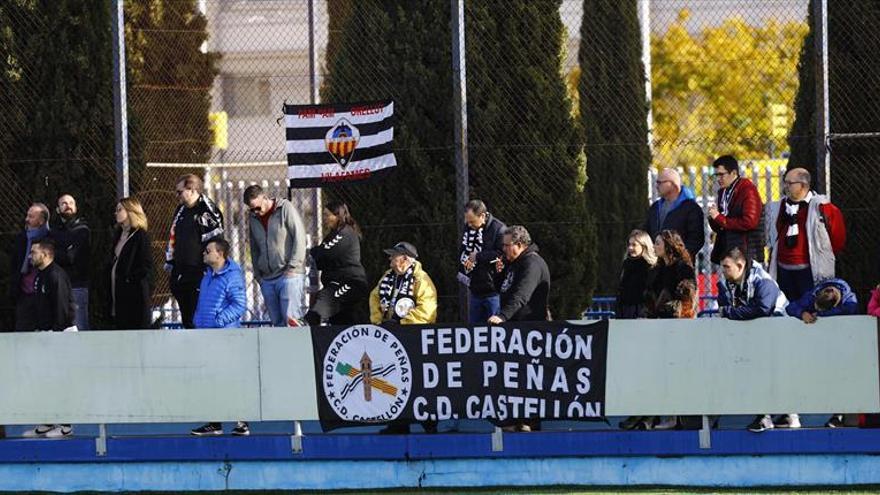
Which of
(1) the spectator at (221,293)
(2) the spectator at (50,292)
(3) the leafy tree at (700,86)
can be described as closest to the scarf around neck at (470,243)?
(1) the spectator at (221,293)

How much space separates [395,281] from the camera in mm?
12648

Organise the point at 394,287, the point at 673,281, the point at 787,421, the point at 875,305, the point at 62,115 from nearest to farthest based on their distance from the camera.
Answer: the point at 875,305 < the point at 787,421 < the point at 673,281 < the point at 394,287 < the point at 62,115

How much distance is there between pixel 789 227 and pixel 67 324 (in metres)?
5.82

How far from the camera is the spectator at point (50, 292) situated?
13195 millimetres

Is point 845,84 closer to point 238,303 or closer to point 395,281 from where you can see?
point 395,281

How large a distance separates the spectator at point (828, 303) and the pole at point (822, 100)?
1.68m

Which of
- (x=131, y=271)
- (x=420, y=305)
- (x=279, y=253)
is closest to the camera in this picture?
(x=420, y=305)

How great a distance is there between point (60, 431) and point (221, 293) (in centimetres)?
165

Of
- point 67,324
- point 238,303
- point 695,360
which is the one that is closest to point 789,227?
point 695,360

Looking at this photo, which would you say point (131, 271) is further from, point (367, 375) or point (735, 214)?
point (735, 214)

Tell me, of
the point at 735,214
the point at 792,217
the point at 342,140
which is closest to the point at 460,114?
the point at 342,140

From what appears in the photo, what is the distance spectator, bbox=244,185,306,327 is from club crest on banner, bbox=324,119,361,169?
82cm

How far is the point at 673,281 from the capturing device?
39.6 feet

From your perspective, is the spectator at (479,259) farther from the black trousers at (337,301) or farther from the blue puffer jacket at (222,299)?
the blue puffer jacket at (222,299)
